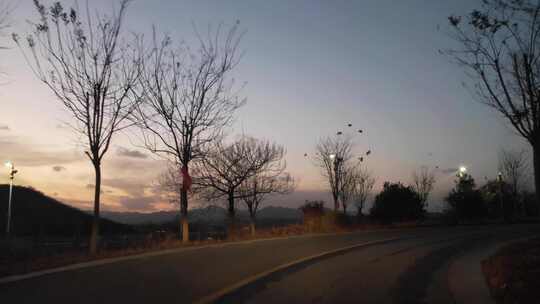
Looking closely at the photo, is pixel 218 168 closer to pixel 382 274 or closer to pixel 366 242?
pixel 366 242

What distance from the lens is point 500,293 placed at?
30.1 feet

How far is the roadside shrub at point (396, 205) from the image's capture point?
4684cm

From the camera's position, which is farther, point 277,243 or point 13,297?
point 277,243

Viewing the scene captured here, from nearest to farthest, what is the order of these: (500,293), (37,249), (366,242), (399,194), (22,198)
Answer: (500,293) → (366,242) → (37,249) → (399,194) → (22,198)

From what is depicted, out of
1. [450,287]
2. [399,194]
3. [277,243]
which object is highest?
[399,194]

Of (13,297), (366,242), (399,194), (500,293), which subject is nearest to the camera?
(13,297)

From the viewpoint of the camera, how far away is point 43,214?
6234cm

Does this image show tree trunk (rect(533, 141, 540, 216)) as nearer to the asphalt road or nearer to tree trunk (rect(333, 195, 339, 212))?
the asphalt road

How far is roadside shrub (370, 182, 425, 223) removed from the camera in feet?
154

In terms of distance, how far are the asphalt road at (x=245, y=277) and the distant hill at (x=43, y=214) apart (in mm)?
42073

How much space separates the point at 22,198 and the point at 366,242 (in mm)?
58239

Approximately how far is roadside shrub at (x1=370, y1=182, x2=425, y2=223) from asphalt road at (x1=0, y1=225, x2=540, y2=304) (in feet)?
97.6

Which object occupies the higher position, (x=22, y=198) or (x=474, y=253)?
(x=22, y=198)

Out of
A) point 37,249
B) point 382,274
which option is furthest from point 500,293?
point 37,249
